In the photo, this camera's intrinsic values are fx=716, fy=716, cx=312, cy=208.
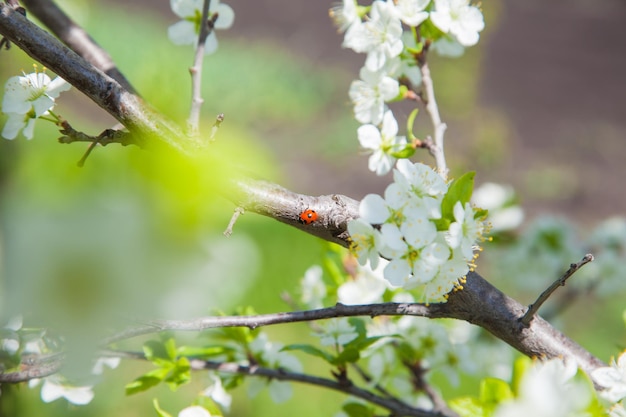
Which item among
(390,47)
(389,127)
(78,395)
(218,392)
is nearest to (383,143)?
(389,127)

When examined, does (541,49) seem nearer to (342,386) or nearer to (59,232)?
(342,386)

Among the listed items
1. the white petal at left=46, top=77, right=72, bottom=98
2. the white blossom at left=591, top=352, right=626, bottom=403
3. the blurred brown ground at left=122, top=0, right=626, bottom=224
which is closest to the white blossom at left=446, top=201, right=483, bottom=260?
the white blossom at left=591, top=352, right=626, bottom=403

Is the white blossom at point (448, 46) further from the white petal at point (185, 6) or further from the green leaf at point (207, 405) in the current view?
the green leaf at point (207, 405)

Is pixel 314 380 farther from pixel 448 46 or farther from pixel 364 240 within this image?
pixel 448 46

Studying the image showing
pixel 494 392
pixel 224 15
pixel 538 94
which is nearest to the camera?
pixel 494 392

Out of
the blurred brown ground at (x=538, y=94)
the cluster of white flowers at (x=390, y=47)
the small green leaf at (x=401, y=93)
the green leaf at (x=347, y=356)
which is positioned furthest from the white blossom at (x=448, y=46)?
the blurred brown ground at (x=538, y=94)

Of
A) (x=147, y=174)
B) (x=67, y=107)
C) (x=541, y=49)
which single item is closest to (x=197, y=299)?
(x=147, y=174)

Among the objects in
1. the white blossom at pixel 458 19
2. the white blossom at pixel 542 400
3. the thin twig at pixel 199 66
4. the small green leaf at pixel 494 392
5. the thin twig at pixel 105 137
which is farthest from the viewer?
the white blossom at pixel 458 19
